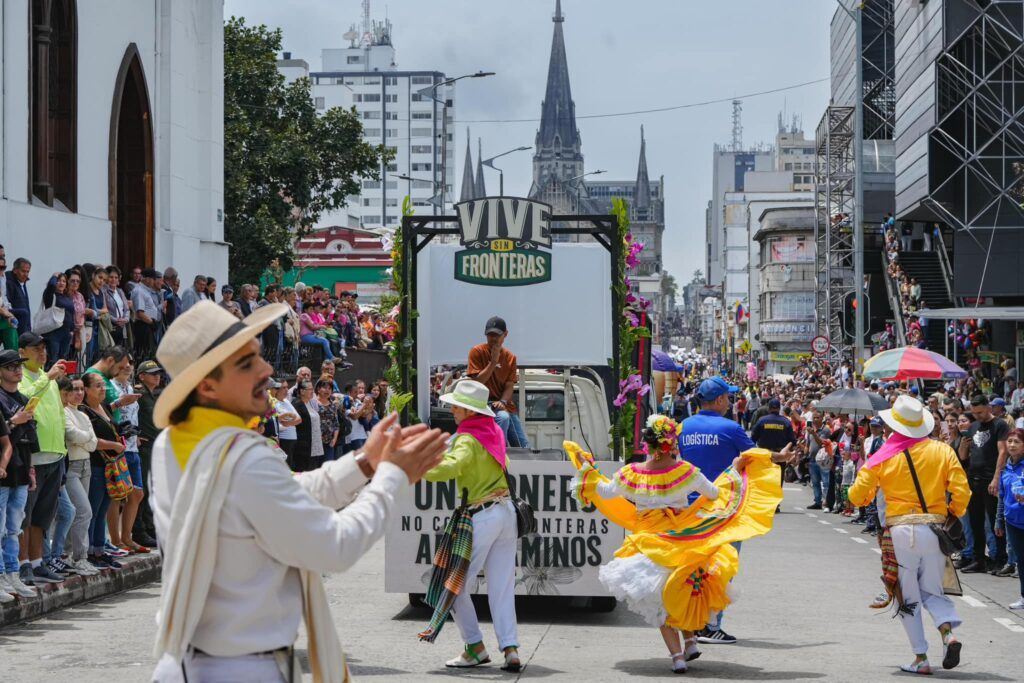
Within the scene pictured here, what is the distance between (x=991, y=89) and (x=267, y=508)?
35.6 m

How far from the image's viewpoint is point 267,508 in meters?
4.19

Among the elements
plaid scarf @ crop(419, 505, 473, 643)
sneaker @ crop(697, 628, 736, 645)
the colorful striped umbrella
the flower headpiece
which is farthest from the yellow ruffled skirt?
the colorful striped umbrella

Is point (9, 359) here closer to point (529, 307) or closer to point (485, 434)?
point (485, 434)

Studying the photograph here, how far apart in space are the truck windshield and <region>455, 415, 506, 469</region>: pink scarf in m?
3.87

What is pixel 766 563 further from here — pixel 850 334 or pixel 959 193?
pixel 850 334

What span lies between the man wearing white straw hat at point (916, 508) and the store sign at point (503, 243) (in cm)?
420

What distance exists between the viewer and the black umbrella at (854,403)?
25984 millimetres

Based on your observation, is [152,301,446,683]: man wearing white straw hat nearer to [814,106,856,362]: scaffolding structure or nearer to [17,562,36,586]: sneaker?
[17,562,36,586]: sneaker

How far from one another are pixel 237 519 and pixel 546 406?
9.66 metres

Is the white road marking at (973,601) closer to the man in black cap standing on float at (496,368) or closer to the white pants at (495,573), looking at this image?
the man in black cap standing on float at (496,368)

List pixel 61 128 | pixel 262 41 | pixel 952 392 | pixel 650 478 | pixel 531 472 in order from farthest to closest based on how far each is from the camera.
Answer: pixel 262 41, pixel 952 392, pixel 61 128, pixel 531 472, pixel 650 478

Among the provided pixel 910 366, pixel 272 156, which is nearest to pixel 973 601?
pixel 910 366

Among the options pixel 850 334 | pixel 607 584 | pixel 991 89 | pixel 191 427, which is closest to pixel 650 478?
pixel 607 584

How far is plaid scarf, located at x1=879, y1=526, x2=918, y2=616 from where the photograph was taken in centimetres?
991
